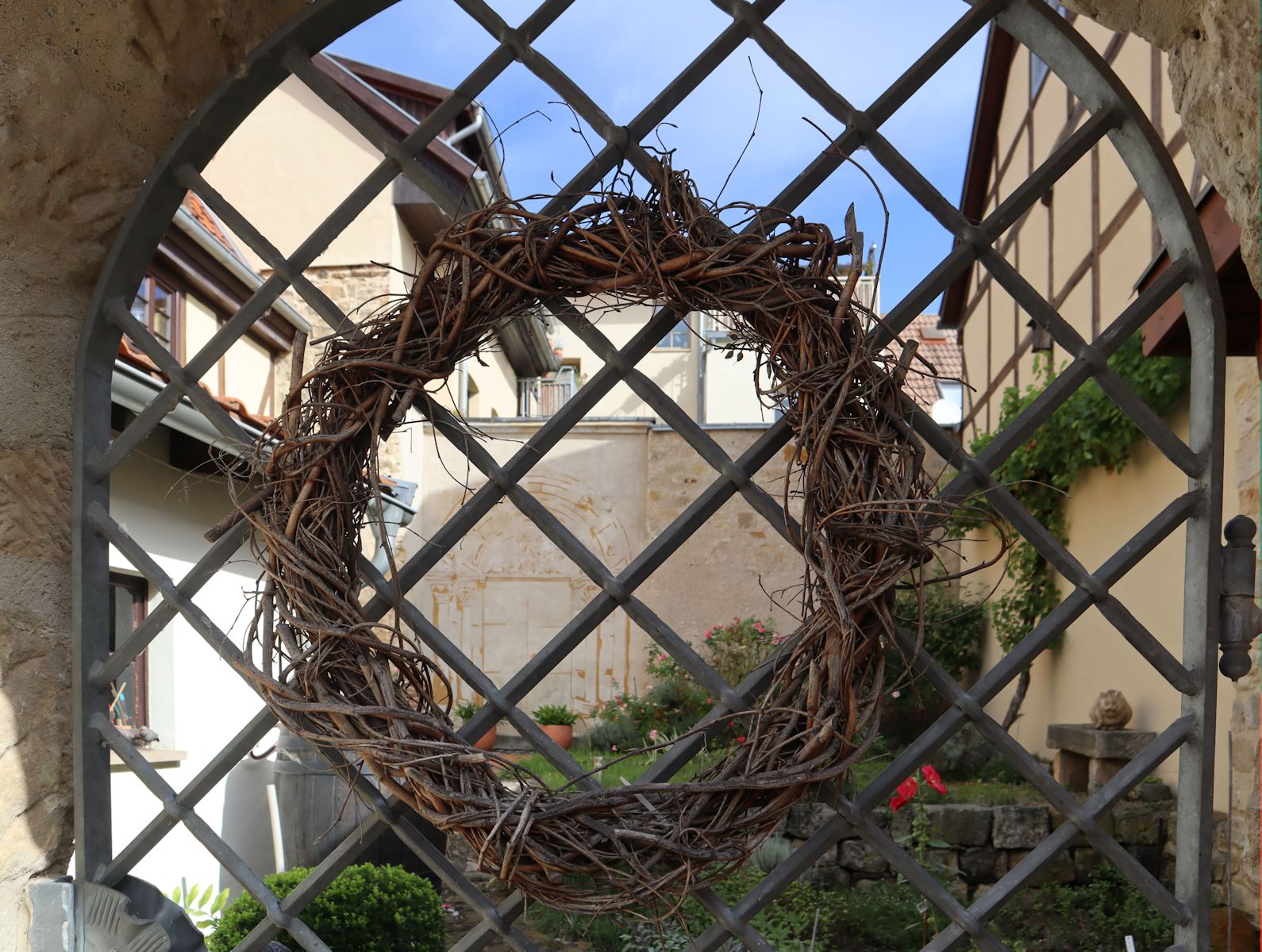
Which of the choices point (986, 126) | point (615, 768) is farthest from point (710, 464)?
point (986, 126)

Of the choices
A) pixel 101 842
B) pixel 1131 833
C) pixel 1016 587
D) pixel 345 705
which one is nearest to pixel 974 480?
pixel 345 705

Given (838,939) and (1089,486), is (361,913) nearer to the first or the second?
(838,939)

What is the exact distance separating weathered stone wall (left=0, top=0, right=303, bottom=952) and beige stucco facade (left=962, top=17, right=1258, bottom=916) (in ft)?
9.09

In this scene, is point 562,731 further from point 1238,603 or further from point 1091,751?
point 1238,603

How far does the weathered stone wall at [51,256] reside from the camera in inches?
55.0

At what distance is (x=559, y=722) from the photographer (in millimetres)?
8328

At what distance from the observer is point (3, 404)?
4.78 ft

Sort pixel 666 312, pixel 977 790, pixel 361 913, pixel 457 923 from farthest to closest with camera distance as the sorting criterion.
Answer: pixel 977 790 → pixel 457 923 → pixel 361 913 → pixel 666 312

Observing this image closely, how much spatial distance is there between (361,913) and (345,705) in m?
2.89

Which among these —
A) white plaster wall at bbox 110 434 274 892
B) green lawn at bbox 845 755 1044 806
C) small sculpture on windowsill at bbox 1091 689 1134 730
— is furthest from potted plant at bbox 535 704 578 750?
small sculpture on windowsill at bbox 1091 689 1134 730

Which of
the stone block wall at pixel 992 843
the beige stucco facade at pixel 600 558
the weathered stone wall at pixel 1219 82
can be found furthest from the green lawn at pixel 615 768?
the weathered stone wall at pixel 1219 82

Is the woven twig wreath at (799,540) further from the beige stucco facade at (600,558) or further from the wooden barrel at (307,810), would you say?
the beige stucco facade at (600,558)

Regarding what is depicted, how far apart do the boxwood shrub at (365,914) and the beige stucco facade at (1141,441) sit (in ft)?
8.72

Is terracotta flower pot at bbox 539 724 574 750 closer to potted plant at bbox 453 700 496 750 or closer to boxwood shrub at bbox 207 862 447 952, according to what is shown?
potted plant at bbox 453 700 496 750
